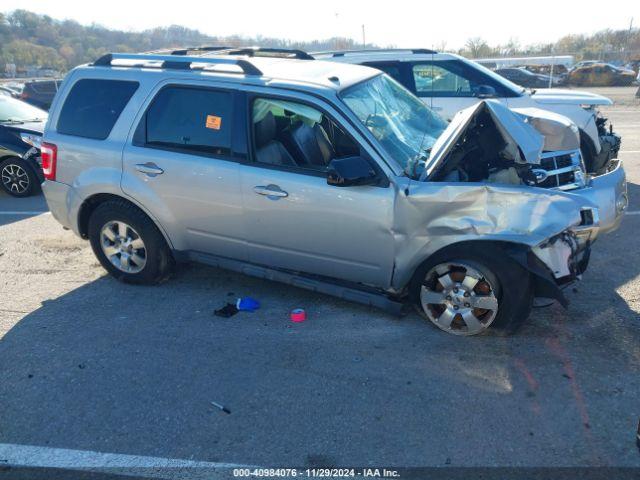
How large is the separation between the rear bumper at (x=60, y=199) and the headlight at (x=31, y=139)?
4.05 meters

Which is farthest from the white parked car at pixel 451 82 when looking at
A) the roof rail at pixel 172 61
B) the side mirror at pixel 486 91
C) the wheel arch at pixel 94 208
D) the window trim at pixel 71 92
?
the wheel arch at pixel 94 208

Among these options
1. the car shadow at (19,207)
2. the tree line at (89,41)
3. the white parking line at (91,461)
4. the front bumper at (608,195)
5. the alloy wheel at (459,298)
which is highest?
the tree line at (89,41)

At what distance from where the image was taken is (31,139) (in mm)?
8555

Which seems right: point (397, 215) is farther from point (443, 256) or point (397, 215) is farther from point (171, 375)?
point (171, 375)

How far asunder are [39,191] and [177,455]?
724 centimetres

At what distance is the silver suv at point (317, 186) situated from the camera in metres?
3.68

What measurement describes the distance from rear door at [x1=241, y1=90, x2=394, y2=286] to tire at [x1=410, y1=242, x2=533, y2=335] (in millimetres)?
344

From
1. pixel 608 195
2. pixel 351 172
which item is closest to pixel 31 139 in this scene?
pixel 351 172

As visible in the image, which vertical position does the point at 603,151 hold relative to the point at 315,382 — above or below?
above

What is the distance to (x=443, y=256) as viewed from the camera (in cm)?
378

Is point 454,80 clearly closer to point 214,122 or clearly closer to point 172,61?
point 172,61

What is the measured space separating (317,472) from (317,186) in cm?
200

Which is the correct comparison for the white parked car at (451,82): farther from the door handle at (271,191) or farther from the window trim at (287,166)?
the door handle at (271,191)

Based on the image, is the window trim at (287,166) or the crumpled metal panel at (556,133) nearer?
the window trim at (287,166)
